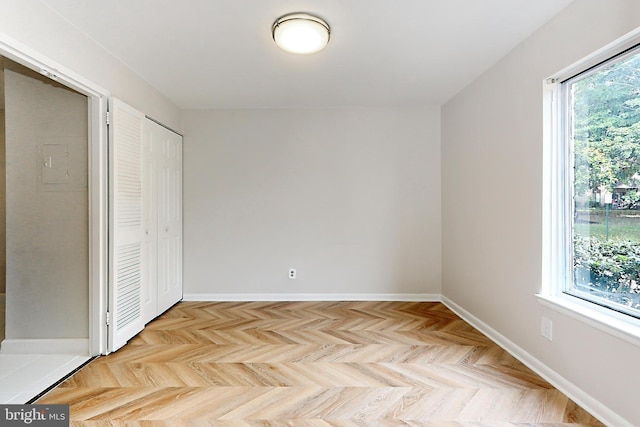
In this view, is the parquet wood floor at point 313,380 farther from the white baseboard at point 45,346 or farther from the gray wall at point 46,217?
Answer: the gray wall at point 46,217

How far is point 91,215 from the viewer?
2.68 m

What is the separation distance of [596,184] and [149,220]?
359 cm

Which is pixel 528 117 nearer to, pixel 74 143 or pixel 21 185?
pixel 74 143

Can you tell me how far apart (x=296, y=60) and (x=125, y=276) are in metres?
2.30

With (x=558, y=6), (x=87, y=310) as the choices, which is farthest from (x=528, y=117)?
(x=87, y=310)

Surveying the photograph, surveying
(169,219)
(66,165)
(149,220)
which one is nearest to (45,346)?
(149,220)

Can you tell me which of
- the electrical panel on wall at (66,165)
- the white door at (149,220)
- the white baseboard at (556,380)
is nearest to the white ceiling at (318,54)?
the white door at (149,220)

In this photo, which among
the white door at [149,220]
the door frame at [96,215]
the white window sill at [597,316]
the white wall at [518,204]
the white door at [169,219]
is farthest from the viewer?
the white door at [169,219]

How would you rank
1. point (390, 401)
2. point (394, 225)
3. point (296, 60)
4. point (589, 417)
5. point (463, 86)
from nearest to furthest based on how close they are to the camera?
1. point (589, 417)
2. point (390, 401)
3. point (296, 60)
4. point (463, 86)
5. point (394, 225)

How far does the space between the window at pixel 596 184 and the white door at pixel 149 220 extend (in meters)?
3.33

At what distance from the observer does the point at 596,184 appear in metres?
2.12

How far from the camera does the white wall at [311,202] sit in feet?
14.2

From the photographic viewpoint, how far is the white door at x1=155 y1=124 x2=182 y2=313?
3725mm

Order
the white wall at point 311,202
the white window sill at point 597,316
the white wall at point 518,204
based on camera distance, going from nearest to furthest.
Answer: the white window sill at point 597,316 → the white wall at point 518,204 → the white wall at point 311,202
